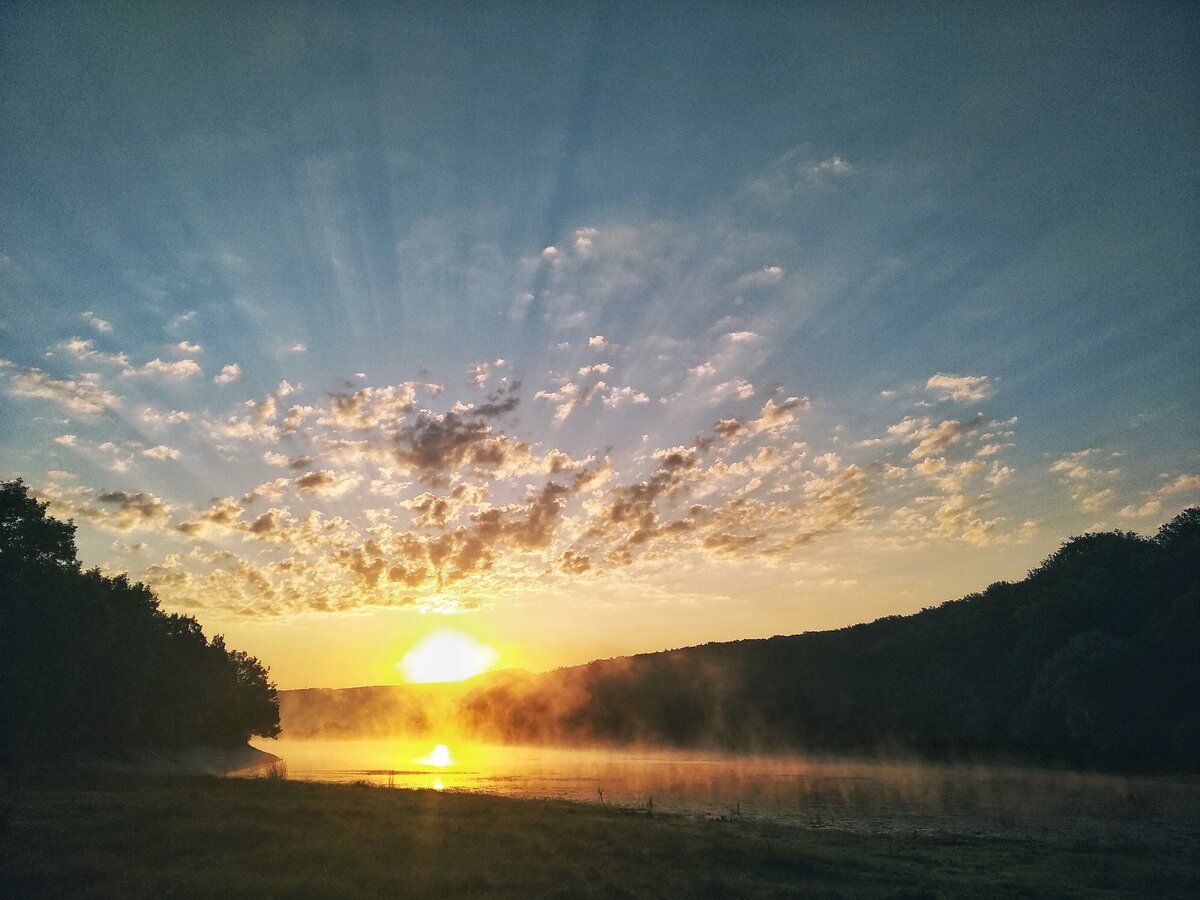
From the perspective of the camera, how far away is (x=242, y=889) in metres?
20.6

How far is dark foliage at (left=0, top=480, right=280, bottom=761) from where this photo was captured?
5278 cm

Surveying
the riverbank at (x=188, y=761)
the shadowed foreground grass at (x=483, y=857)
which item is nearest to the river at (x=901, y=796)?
the shadowed foreground grass at (x=483, y=857)

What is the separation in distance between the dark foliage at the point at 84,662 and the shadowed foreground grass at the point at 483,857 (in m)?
18.1

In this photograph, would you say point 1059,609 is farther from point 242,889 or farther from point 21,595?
point 21,595

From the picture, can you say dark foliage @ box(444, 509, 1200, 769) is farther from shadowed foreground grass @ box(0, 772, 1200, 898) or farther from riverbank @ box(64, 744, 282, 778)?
riverbank @ box(64, 744, 282, 778)

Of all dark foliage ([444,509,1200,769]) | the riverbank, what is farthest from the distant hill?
the riverbank

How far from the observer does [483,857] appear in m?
26.7

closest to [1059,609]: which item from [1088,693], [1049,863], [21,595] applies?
[1088,693]

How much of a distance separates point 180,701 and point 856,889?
93428mm

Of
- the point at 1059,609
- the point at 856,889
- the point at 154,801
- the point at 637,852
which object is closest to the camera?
the point at 856,889

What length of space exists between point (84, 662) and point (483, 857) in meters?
56.5

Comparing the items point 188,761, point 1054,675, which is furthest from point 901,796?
point 188,761

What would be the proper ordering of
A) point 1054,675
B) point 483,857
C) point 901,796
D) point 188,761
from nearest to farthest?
point 483,857 < point 901,796 < point 1054,675 < point 188,761

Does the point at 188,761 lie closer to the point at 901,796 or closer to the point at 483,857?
the point at 483,857
